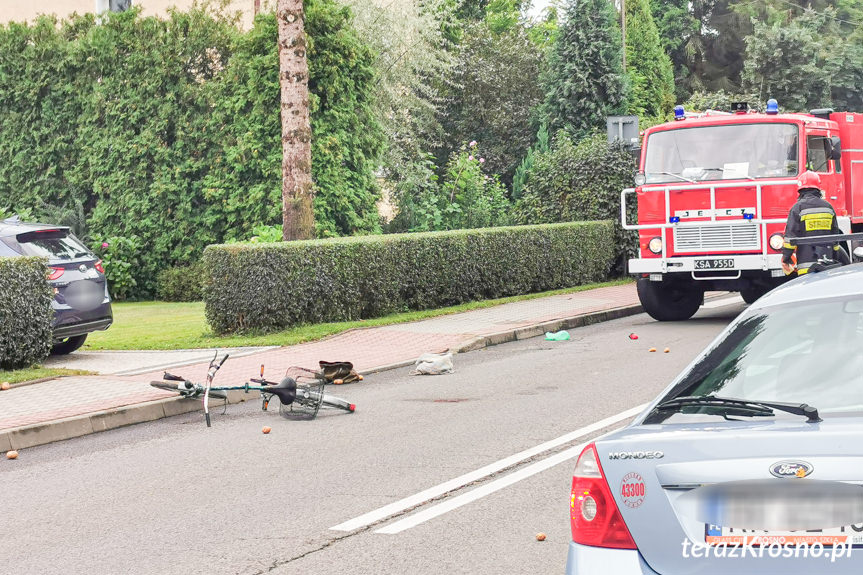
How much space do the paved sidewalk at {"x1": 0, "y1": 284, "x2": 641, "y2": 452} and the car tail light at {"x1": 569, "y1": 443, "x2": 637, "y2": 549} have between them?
720 cm

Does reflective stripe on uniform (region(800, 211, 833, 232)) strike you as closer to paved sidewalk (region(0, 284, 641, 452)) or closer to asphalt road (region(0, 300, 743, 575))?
asphalt road (region(0, 300, 743, 575))

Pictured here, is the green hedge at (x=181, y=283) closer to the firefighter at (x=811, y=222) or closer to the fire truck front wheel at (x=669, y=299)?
the fire truck front wheel at (x=669, y=299)

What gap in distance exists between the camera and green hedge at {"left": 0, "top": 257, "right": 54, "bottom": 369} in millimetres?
13258

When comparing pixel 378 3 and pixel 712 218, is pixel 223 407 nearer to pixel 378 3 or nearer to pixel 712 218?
pixel 712 218

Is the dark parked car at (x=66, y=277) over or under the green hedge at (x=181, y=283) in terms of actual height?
over

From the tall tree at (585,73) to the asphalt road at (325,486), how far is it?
28.3 meters

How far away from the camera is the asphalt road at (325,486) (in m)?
6.15

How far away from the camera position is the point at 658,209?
17.5 meters

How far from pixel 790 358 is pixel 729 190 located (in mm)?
13069

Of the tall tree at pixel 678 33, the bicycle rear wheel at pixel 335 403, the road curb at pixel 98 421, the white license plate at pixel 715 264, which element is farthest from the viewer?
the tall tree at pixel 678 33

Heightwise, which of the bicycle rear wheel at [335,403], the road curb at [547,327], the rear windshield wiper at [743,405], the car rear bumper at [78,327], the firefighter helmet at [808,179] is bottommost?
the road curb at [547,327]

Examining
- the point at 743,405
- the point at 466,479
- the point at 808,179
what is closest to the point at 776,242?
the point at 808,179

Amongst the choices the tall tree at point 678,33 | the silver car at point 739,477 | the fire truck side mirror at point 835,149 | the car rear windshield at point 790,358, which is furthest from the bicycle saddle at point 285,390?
the tall tree at point 678,33

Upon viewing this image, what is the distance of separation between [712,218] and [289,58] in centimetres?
747
